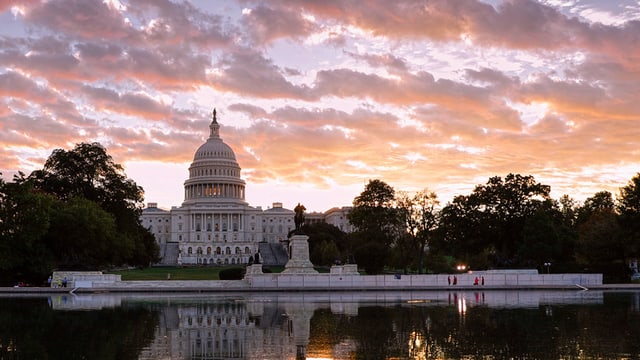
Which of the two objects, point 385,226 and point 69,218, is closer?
point 69,218

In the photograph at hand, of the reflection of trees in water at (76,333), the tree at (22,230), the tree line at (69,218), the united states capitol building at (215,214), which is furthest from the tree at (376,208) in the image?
the united states capitol building at (215,214)

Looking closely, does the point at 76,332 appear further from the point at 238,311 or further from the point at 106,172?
the point at 106,172

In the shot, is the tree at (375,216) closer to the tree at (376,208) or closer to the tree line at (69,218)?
the tree at (376,208)

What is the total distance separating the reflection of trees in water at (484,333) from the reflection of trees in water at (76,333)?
4.64 metres

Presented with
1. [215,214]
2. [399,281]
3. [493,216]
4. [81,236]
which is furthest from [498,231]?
[215,214]

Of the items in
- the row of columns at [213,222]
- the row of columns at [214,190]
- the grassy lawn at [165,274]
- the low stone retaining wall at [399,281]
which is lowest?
the grassy lawn at [165,274]

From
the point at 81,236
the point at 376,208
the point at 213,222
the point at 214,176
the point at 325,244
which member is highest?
the point at 214,176

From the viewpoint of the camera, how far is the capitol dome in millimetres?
174750

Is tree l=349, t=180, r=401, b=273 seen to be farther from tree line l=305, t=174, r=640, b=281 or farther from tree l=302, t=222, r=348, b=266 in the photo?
tree l=302, t=222, r=348, b=266

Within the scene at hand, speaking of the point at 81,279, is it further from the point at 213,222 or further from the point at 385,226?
the point at 213,222

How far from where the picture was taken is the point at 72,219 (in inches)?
2276

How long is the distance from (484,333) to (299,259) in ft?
119

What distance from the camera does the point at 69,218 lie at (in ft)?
189

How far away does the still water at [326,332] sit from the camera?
16.2 m
